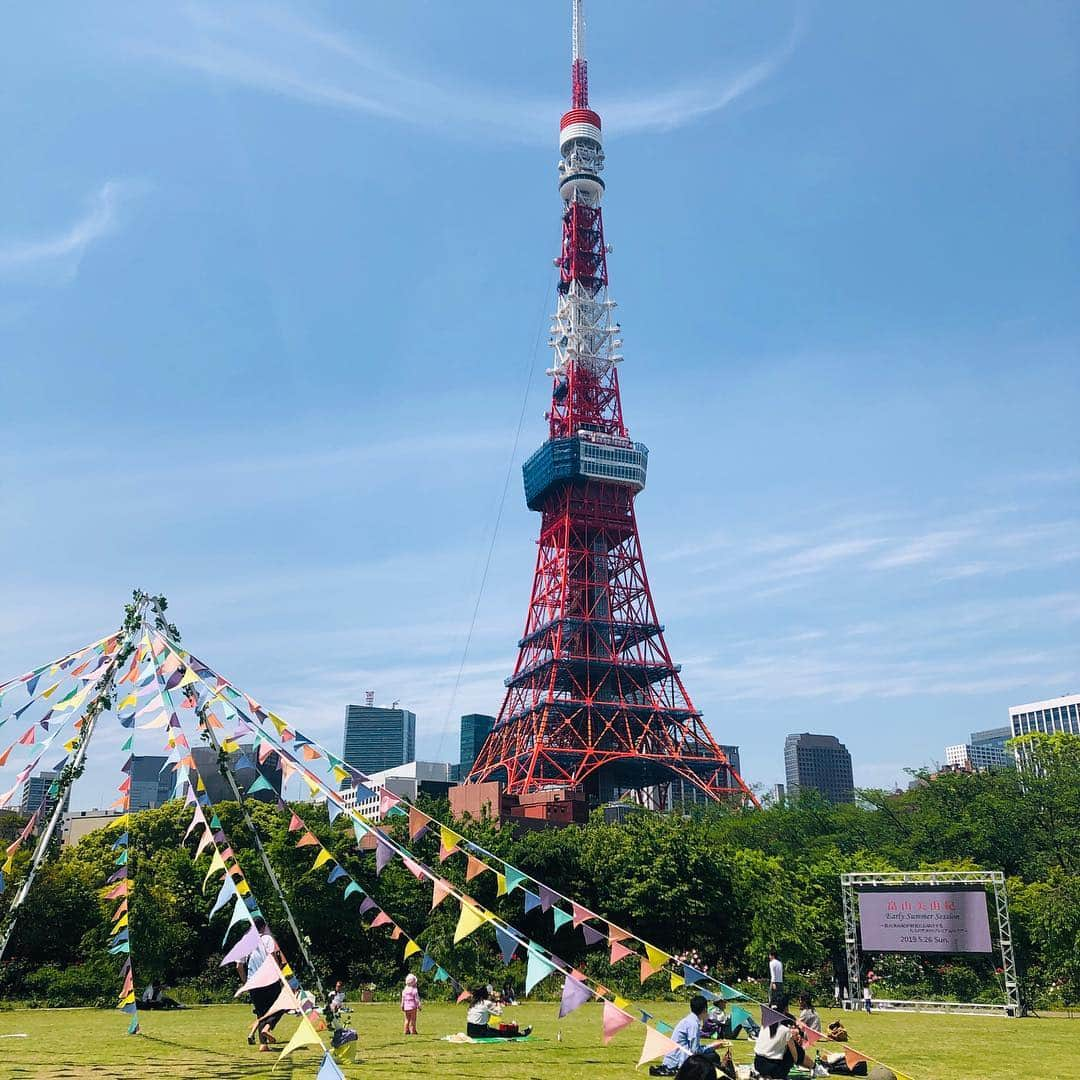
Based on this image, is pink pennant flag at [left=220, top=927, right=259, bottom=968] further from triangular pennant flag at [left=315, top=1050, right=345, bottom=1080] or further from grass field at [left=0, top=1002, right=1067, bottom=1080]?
triangular pennant flag at [left=315, top=1050, right=345, bottom=1080]

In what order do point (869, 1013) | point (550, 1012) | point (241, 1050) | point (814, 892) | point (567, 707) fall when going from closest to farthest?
1. point (241, 1050)
2. point (550, 1012)
3. point (869, 1013)
4. point (814, 892)
5. point (567, 707)

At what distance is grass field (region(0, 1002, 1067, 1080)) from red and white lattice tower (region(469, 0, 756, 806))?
4617 cm

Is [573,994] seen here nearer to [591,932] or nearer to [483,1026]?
[591,932]

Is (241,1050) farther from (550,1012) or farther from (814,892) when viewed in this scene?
(814,892)

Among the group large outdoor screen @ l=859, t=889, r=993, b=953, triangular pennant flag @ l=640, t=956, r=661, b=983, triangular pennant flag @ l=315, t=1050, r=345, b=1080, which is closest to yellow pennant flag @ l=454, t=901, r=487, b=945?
triangular pennant flag @ l=640, t=956, r=661, b=983

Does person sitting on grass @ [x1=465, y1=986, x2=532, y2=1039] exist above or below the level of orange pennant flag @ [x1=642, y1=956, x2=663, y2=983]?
below

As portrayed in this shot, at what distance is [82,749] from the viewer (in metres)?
19.1

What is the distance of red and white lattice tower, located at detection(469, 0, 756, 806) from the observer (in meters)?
76.8

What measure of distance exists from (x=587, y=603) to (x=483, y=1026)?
63.4 meters

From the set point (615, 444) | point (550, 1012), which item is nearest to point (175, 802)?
point (550, 1012)

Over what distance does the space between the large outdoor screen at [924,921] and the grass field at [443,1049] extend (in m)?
2.61

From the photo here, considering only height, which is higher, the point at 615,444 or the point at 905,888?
the point at 615,444

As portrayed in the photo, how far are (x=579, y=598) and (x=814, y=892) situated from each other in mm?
47142

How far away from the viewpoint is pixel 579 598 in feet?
274
